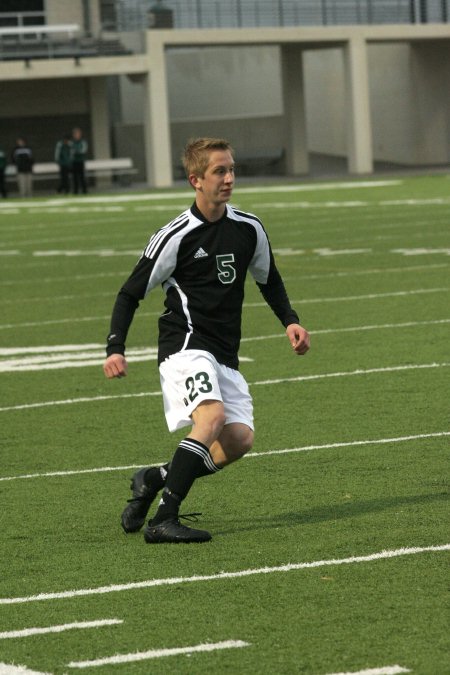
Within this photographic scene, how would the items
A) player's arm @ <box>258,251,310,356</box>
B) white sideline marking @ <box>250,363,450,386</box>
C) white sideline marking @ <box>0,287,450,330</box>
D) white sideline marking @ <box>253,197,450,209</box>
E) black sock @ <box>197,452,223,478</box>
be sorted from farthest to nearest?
white sideline marking @ <box>253,197,450,209</box>
white sideline marking @ <box>0,287,450,330</box>
white sideline marking @ <box>250,363,450,386</box>
player's arm @ <box>258,251,310,356</box>
black sock @ <box>197,452,223,478</box>

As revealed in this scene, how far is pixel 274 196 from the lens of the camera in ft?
122

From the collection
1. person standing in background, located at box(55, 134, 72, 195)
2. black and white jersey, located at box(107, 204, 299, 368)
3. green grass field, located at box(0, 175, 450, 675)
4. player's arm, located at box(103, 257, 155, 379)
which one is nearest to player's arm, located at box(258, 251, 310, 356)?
black and white jersey, located at box(107, 204, 299, 368)

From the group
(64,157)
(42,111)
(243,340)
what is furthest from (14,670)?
(42,111)

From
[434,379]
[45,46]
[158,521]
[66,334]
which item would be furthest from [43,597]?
[45,46]

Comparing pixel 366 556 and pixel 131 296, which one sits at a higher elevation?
pixel 131 296

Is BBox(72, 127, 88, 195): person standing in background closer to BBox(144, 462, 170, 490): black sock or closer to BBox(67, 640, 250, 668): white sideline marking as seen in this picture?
BBox(144, 462, 170, 490): black sock

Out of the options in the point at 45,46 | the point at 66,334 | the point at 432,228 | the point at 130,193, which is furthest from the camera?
the point at 45,46

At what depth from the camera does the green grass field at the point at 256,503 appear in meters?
4.96

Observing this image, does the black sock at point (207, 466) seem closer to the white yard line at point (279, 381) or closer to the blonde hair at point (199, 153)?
the blonde hair at point (199, 153)

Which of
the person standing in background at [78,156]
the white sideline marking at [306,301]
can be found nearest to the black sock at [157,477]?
the white sideline marking at [306,301]

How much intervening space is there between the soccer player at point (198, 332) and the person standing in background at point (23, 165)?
38.1 metres

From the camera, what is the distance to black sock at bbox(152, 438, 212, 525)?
6.38 m

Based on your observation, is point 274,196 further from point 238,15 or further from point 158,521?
point 158,521

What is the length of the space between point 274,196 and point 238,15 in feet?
49.7
